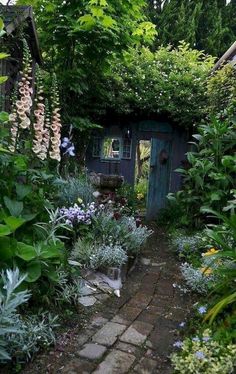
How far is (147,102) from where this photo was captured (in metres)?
6.70

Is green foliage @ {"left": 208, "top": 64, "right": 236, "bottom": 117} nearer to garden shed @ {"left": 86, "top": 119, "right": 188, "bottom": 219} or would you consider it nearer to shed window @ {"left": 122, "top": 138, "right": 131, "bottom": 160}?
garden shed @ {"left": 86, "top": 119, "right": 188, "bottom": 219}

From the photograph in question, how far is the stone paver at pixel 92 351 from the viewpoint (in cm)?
211

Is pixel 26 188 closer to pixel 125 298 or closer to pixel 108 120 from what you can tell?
pixel 125 298

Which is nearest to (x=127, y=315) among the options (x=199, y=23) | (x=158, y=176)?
(x=158, y=176)

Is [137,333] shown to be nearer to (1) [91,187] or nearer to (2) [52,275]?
(2) [52,275]

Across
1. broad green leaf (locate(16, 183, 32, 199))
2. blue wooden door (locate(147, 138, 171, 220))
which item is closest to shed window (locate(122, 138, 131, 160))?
blue wooden door (locate(147, 138, 171, 220))

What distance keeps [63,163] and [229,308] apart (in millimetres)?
3700

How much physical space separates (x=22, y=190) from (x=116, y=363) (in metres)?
1.23

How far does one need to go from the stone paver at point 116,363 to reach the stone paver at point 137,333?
0.16 meters

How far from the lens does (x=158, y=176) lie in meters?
7.21

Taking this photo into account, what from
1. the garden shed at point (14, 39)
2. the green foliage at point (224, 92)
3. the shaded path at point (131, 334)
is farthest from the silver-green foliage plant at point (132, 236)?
the green foliage at point (224, 92)

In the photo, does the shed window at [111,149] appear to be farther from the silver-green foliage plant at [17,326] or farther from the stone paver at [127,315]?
the silver-green foliage plant at [17,326]

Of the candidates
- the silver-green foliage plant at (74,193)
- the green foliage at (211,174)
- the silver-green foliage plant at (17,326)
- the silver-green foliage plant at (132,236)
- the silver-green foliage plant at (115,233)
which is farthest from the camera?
the green foliage at (211,174)

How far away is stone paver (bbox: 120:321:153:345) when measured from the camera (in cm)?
233
